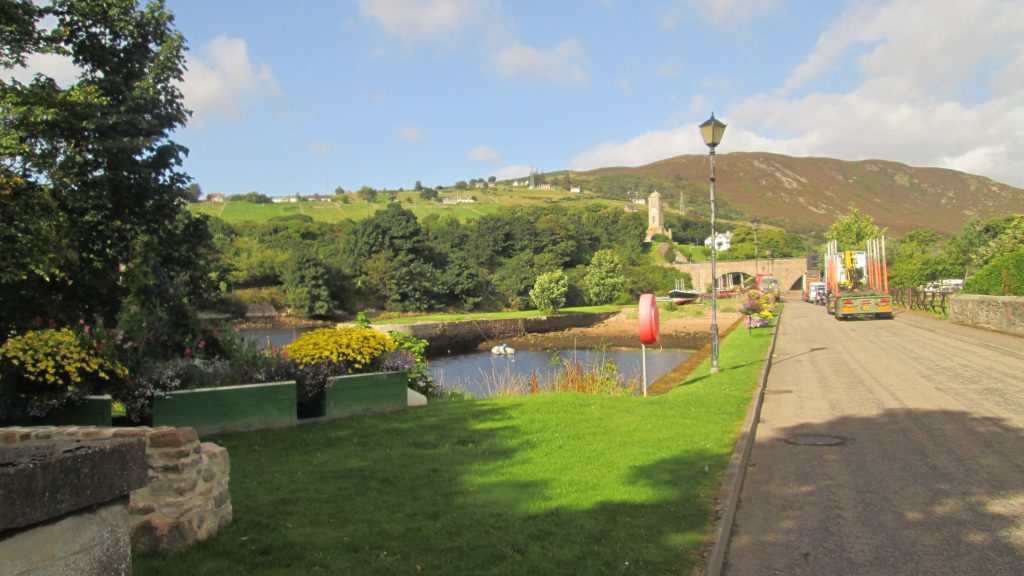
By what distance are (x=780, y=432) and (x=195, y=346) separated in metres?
9.22

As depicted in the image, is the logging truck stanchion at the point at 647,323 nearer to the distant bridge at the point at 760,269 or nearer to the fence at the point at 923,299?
the fence at the point at 923,299

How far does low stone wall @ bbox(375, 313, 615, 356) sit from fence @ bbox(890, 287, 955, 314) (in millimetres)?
30517

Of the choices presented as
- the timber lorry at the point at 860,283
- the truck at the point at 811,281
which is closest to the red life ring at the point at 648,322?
the timber lorry at the point at 860,283

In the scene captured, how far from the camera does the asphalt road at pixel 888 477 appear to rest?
5.46 m

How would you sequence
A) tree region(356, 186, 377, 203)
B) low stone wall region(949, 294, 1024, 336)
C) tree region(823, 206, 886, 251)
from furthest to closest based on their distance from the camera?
tree region(356, 186, 377, 203) → tree region(823, 206, 886, 251) → low stone wall region(949, 294, 1024, 336)

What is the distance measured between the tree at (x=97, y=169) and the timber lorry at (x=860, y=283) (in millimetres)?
34717

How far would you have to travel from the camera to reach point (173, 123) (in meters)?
12.8

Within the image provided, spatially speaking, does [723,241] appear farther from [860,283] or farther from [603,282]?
[860,283]

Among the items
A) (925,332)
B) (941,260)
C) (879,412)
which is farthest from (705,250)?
(879,412)

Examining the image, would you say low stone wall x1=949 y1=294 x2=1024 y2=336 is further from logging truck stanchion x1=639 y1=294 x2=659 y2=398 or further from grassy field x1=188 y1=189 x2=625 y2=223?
grassy field x1=188 y1=189 x2=625 y2=223

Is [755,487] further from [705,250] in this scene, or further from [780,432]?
[705,250]

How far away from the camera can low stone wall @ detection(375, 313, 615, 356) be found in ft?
177

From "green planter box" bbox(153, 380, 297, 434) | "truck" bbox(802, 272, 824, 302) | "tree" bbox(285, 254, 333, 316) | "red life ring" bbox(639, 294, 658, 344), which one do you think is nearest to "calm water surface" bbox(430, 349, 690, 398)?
"red life ring" bbox(639, 294, 658, 344)

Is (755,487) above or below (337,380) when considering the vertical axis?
below
